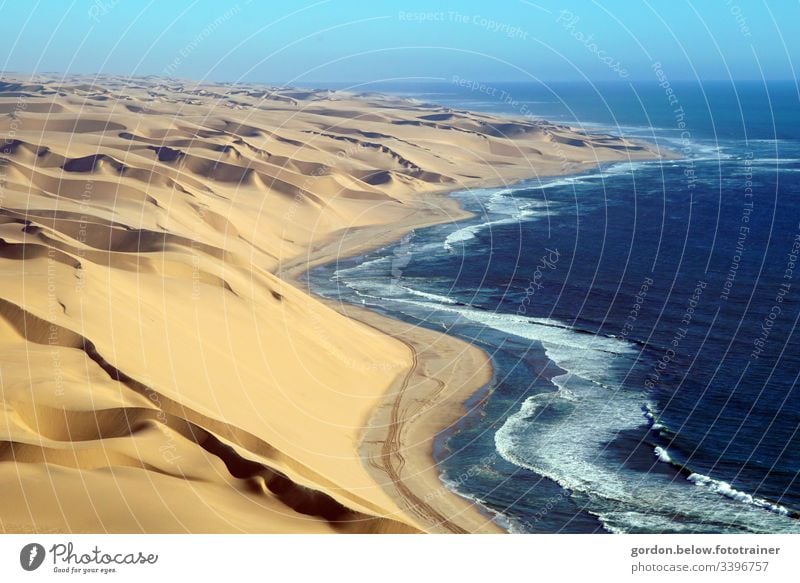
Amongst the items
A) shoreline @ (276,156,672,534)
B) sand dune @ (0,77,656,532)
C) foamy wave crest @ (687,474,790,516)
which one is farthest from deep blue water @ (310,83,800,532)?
sand dune @ (0,77,656,532)

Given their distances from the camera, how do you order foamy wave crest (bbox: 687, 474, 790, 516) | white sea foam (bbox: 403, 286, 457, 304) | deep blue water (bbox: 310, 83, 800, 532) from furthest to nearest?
white sea foam (bbox: 403, 286, 457, 304) → deep blue water (bbox: 310, 83, 800, 532) → foamy wave crest (bbox: 687, 474, 790, 516)

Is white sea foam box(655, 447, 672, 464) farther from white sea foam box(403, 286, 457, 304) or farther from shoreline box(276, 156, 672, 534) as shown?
white sea foam box(403, 286, 457, 304)

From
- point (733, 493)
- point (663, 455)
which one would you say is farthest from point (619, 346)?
point (733, 493)

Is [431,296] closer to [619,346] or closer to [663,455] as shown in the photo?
[619,346]

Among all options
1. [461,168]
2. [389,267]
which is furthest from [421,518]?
[461,168]

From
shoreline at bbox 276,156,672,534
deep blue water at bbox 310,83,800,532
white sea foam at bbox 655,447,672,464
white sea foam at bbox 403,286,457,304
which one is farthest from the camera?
white sea foam at bbox 403,286,457,304

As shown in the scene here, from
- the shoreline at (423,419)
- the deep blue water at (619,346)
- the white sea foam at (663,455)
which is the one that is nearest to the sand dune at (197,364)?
the shoreline at (423,419)
